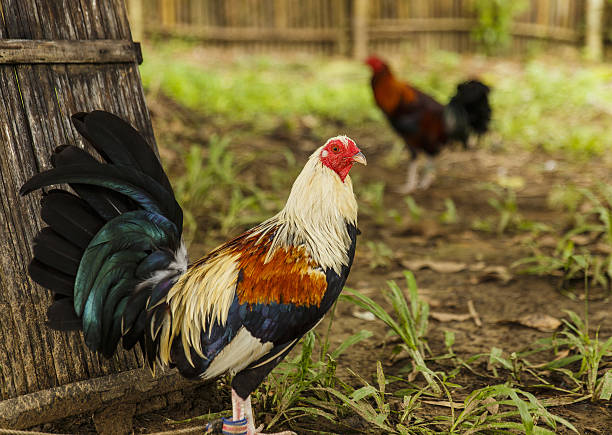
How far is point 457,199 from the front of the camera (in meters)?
6.02

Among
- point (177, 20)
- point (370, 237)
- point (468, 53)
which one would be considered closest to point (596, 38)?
point (468, 53)

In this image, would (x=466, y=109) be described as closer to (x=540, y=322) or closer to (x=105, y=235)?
(x=540, y=322)

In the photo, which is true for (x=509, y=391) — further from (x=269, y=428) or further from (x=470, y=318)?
(x=470, y=318)

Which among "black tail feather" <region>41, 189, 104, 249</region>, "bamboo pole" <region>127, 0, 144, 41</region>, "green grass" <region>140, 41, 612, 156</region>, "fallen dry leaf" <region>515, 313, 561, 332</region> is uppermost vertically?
"bamboo pole" <region>127, 0, 144, 41</region>

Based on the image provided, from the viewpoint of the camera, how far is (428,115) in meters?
6.73

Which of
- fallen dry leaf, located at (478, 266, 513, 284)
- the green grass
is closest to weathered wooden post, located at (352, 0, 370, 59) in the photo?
the green grass

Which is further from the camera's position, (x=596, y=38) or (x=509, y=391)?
(x=596, y=38)

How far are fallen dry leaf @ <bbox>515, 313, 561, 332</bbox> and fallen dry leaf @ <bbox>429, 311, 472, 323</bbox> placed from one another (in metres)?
0.29

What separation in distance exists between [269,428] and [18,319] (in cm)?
107

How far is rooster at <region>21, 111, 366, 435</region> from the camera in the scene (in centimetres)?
195

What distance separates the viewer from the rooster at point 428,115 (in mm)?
6711

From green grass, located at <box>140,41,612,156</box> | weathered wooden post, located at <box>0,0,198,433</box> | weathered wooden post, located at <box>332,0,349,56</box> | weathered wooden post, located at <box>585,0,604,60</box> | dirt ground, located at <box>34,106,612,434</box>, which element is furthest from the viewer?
weathered wooden post, located at <box>332,0,349,56</box>

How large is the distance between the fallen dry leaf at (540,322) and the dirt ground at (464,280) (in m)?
0.03

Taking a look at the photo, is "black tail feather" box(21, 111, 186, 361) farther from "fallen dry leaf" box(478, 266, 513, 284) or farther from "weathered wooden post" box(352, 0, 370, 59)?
"weathered wooden post" box(352, 0, 370, 59)
